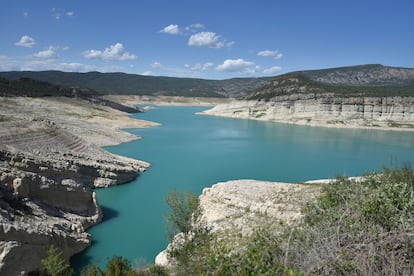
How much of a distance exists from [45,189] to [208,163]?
74.8ft

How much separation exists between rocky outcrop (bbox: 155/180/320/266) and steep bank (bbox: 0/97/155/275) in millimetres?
5468

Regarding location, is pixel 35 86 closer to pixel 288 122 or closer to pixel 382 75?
pixel 288 122

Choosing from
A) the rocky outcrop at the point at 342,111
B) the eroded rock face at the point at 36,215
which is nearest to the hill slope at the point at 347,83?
the rocky outcrop at the point at 342,111

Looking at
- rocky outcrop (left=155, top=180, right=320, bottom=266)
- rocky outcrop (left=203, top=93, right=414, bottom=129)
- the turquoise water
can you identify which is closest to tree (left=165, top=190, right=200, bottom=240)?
rocky outcrop (left=155, top=180, right=320, bottom=266)

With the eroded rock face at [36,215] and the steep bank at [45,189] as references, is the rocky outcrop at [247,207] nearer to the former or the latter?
the eroded rock face at [36,215]

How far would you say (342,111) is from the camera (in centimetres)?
8644

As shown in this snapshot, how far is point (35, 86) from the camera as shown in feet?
294

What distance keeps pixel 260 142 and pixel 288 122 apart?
35.3 meters

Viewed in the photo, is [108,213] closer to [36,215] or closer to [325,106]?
[36,215]

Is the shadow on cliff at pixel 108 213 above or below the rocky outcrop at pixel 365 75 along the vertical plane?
below

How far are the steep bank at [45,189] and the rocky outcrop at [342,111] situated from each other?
6229 centimetres

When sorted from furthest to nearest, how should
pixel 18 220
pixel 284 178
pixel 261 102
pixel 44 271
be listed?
pixel 261 102
pixel 284 178
pixel 18 220
pixel 44 271

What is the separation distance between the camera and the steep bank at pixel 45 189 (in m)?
14.1

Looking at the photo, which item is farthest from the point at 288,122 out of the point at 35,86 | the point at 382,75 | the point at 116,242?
the point at 382,75
